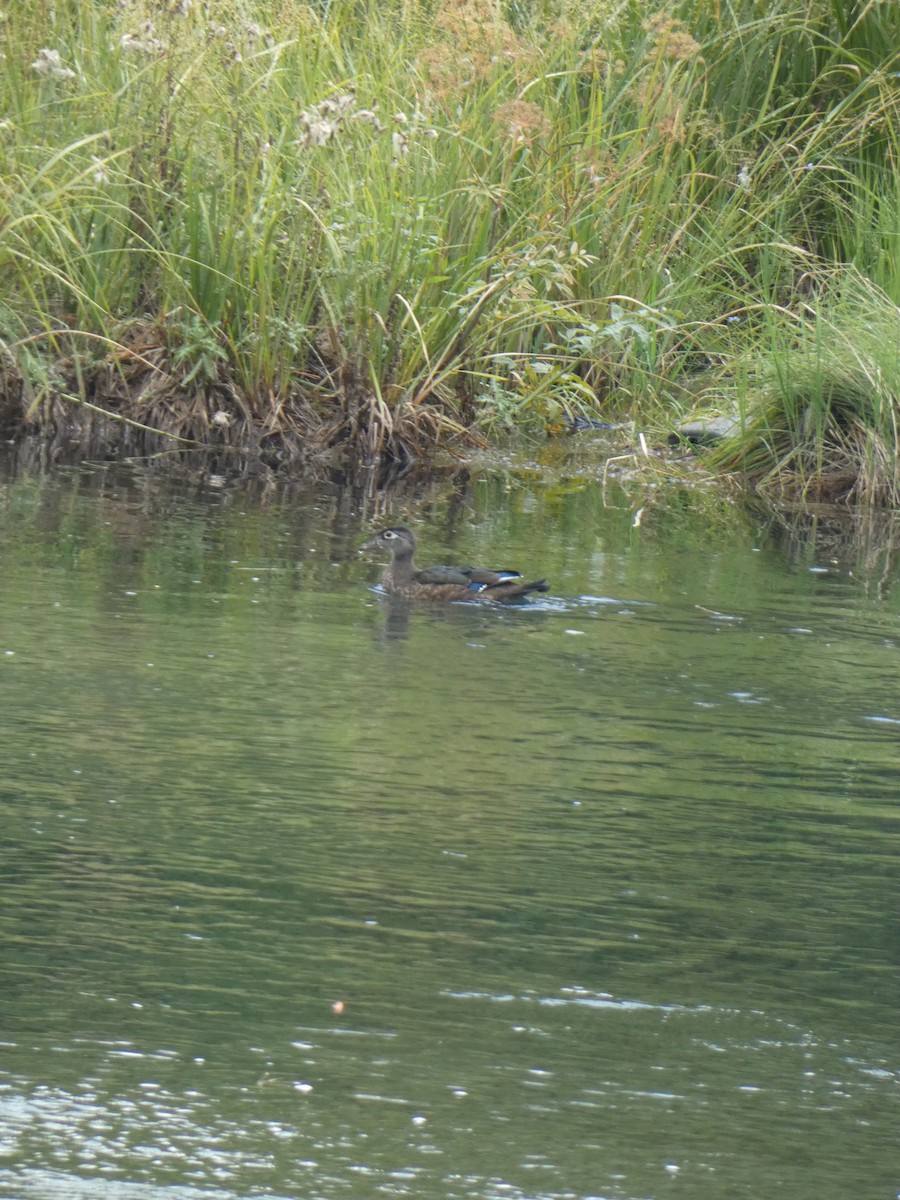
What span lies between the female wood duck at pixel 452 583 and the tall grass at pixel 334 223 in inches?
120

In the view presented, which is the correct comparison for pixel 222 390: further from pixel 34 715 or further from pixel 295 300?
pixel 34 715

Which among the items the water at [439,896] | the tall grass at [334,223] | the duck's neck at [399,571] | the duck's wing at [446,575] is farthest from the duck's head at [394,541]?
the tall grass at [334,223]

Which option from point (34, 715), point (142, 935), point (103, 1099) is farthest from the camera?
point (34, 715)

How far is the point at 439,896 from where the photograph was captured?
11.7 ft

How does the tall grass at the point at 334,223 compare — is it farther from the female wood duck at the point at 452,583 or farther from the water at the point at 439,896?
the water at the point at 439,896

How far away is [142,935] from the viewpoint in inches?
129

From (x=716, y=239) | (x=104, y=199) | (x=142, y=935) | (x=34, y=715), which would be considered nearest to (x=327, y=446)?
(x=104, y=199)

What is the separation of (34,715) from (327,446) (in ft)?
18.7

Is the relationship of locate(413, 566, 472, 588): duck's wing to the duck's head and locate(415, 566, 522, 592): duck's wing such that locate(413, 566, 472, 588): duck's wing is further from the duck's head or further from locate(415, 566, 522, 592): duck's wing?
the duck's head

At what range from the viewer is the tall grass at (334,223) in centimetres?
994

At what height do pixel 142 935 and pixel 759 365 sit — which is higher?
pixel 759 365

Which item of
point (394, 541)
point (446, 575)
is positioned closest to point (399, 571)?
point (446, 575)

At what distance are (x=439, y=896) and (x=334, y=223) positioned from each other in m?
6.86

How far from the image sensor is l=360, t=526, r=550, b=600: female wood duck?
22.9 feet
